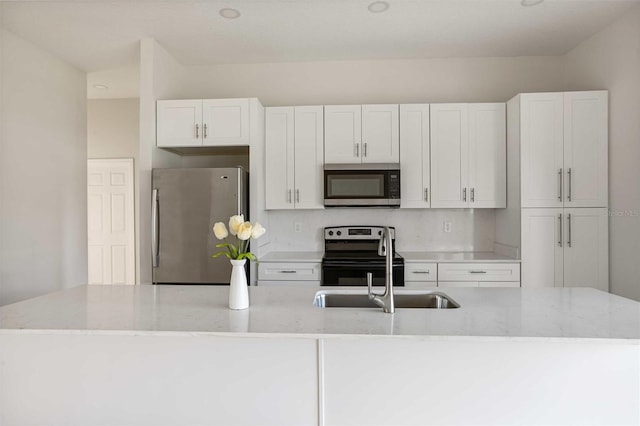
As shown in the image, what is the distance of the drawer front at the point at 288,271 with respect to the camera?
127 inches

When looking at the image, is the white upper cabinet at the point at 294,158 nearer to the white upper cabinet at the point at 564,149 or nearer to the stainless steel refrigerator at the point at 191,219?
the stainless steel refrigerator at the point at 191,219

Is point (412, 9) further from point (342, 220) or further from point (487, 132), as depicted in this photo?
point (342, 220)

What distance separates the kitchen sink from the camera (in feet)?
6.18

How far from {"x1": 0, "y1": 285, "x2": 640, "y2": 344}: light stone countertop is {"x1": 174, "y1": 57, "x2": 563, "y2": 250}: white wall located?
1859 mm

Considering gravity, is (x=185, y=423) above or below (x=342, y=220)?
below

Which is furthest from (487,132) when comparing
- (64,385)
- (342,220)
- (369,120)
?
(64,385)

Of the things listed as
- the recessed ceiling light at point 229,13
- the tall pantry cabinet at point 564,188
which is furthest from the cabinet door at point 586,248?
the recessed ceiling light at point 229,13

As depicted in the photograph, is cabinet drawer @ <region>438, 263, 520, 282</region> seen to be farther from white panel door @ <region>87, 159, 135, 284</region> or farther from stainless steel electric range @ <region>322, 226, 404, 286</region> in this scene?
white panel door @ <region>87, 159, 135, 284</region>

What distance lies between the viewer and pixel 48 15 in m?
2.87

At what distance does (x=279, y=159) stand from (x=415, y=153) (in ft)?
4.11

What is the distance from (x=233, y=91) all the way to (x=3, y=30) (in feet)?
6.22

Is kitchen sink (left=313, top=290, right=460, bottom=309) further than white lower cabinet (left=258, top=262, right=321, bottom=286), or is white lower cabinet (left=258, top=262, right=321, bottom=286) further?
white lower cabinet (left=258, top=262, right=321, bottom=286)

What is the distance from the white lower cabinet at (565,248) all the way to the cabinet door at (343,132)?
1534 mm

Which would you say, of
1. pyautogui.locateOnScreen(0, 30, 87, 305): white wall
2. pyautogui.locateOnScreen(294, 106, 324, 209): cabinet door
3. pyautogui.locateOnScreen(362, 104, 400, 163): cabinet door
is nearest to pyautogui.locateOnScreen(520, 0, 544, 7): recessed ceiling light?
pyautogui.locateOnScreen(362, 104, 400, 163): cabinet door
